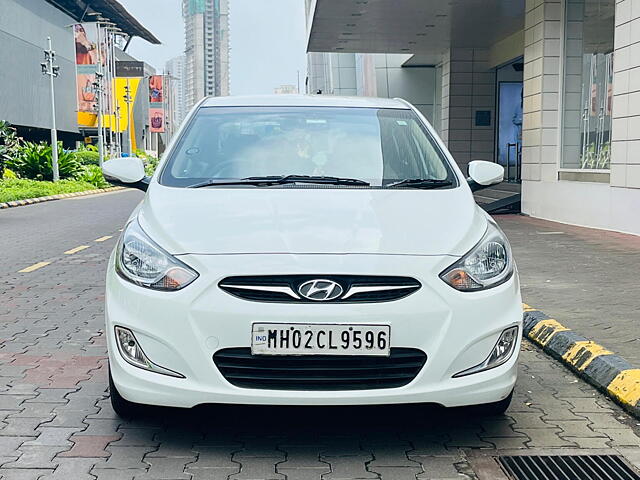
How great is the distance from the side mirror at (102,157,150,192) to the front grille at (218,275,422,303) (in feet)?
4.96

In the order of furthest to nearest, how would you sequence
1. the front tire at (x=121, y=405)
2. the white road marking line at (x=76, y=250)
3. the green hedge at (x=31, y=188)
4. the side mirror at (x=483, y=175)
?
the green hedge at (x=31, y=188) < the white road marking line at (x=76, y=250) < the side mirror at (x=483, y=175) < the front tire at (x=121, y=405)

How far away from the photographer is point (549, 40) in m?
17.3

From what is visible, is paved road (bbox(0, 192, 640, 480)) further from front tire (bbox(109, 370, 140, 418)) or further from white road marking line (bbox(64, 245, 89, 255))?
white road marking line (bbox(64, 245, 89, 255))

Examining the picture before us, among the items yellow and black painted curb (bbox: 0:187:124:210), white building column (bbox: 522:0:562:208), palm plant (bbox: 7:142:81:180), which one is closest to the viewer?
white building column (bbox: 522:0:562:208)

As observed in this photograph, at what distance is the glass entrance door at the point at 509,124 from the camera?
28.2 m

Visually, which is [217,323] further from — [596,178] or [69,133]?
[69,133]

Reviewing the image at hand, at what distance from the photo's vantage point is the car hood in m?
3.64

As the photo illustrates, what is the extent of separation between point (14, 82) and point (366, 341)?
61.3 m

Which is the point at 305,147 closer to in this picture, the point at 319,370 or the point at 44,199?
the point at 319,370

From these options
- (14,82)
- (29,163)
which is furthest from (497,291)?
(14,82)

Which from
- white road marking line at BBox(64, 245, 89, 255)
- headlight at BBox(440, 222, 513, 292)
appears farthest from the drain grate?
white road marking line at BBox(64, 245, 89, 255)

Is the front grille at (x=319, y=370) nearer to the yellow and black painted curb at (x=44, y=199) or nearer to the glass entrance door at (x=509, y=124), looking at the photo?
the yellow and black painted curb at (x=44, y=199)

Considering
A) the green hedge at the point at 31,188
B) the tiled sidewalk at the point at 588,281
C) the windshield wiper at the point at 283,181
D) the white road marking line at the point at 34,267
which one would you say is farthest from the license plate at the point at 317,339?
the green hedge at the point at 31,188

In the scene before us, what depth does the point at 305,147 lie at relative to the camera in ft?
15.8
